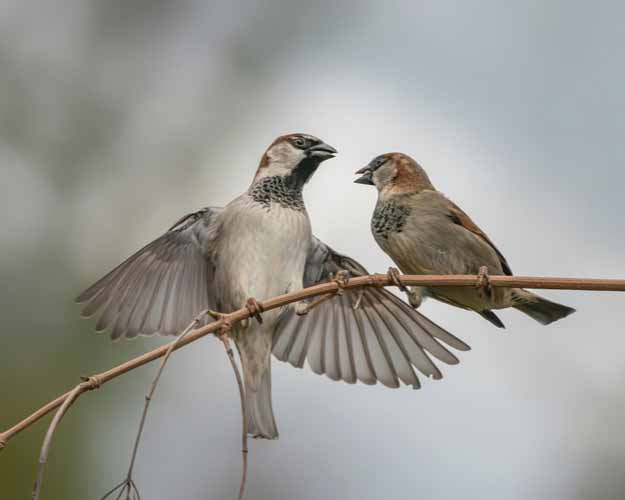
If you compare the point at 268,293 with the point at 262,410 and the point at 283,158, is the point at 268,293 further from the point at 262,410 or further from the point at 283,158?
the point at 283,158

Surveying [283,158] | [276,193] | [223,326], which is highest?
[283,158]

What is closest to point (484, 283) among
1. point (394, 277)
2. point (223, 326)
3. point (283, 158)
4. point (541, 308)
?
point (394, 277)

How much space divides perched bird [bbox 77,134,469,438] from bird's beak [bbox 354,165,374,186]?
252 mm

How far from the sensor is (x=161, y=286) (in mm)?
2936

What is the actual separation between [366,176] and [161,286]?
Result: 75cm

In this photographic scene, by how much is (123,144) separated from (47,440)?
20.9 feet

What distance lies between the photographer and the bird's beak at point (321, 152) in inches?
112

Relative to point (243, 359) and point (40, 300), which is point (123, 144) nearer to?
point (40, 300)

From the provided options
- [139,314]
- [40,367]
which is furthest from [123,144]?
[139,314]

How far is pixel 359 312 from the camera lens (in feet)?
9.71

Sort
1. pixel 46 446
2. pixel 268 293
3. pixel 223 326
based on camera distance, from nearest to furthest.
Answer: pixel 46 446 < pixel 223 326 < pixel 268 293

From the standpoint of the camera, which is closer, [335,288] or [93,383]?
[93,383]

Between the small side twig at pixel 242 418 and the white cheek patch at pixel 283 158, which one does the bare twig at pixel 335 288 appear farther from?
the white cheek patch at pixel 283 158

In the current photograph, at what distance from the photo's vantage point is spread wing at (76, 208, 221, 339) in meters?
2.85
